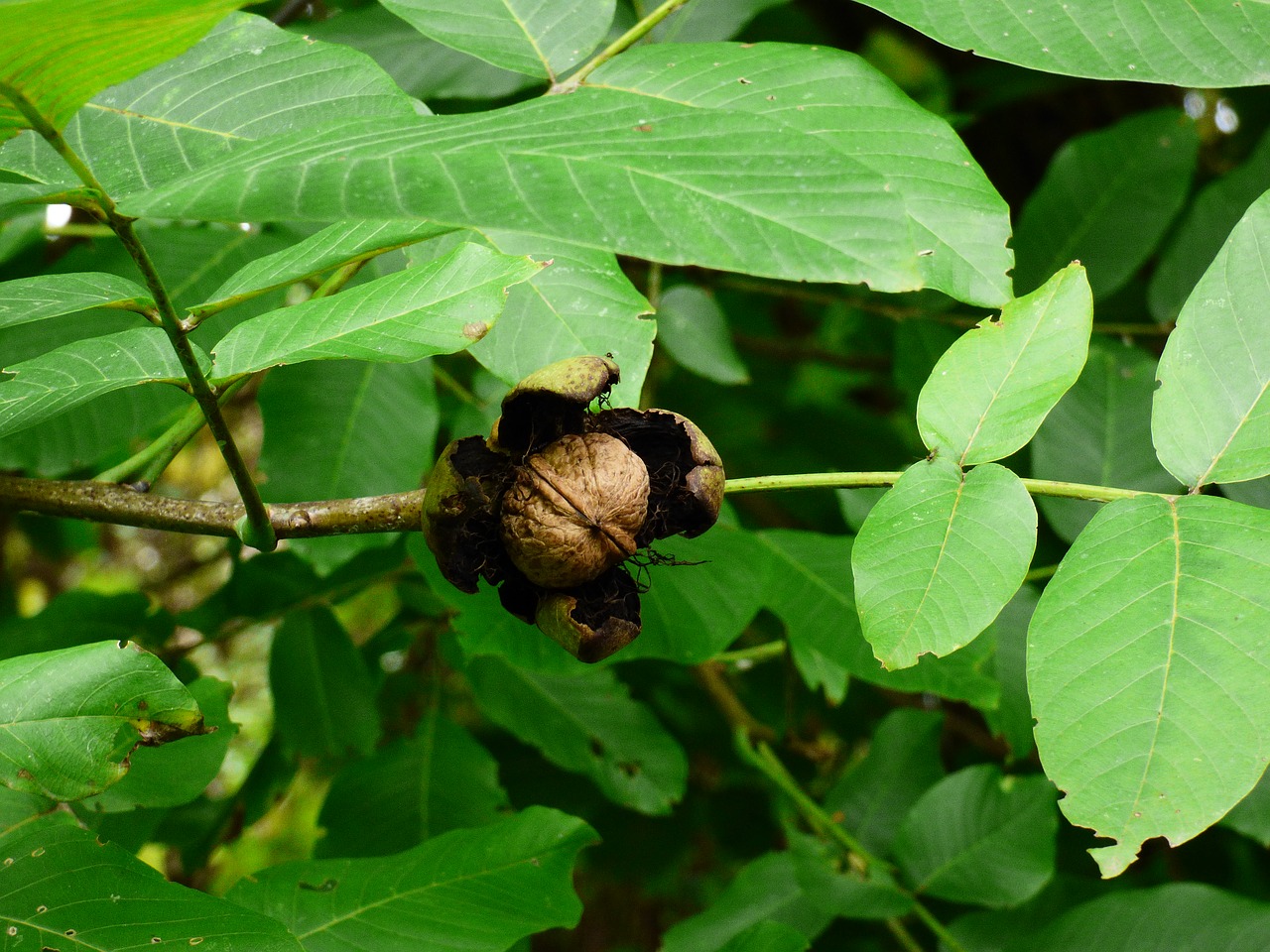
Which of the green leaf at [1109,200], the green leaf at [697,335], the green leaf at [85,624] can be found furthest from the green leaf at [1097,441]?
the green leaf at [85,624]

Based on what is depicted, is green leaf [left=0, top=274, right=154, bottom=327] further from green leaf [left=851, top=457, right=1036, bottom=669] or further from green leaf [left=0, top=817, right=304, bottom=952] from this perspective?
green leaf [left=851, top=457, right=1036, bottom=669]

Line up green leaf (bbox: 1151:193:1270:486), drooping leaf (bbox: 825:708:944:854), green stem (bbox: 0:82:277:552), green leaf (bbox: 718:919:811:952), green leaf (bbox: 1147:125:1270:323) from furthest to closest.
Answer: green leaf (bbox: 1147:125:1270:323), drooping leaf (bbox: 825:708:944:854), green leaf (bbox: 718:919:811:952), green leaf (bbox: 1151:193:1270:486), green stem (bbox: 0:82:277:552)

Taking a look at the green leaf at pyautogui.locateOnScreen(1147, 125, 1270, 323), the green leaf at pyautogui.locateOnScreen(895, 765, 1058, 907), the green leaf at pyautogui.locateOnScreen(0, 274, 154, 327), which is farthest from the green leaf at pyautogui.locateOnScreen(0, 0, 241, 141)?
the green leaf at pyautogui.locateOnScreen(1147, 125, 1270, 323)

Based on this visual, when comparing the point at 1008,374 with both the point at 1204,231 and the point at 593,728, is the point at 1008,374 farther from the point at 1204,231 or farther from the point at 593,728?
the point at 1204,231

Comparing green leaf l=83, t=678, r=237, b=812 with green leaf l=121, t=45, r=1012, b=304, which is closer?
green leaf l=121, t=45, r=1012, b=304

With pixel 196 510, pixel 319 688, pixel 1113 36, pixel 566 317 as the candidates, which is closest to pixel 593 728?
pixel 319 688

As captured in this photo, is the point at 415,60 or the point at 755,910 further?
the point at 415,60
